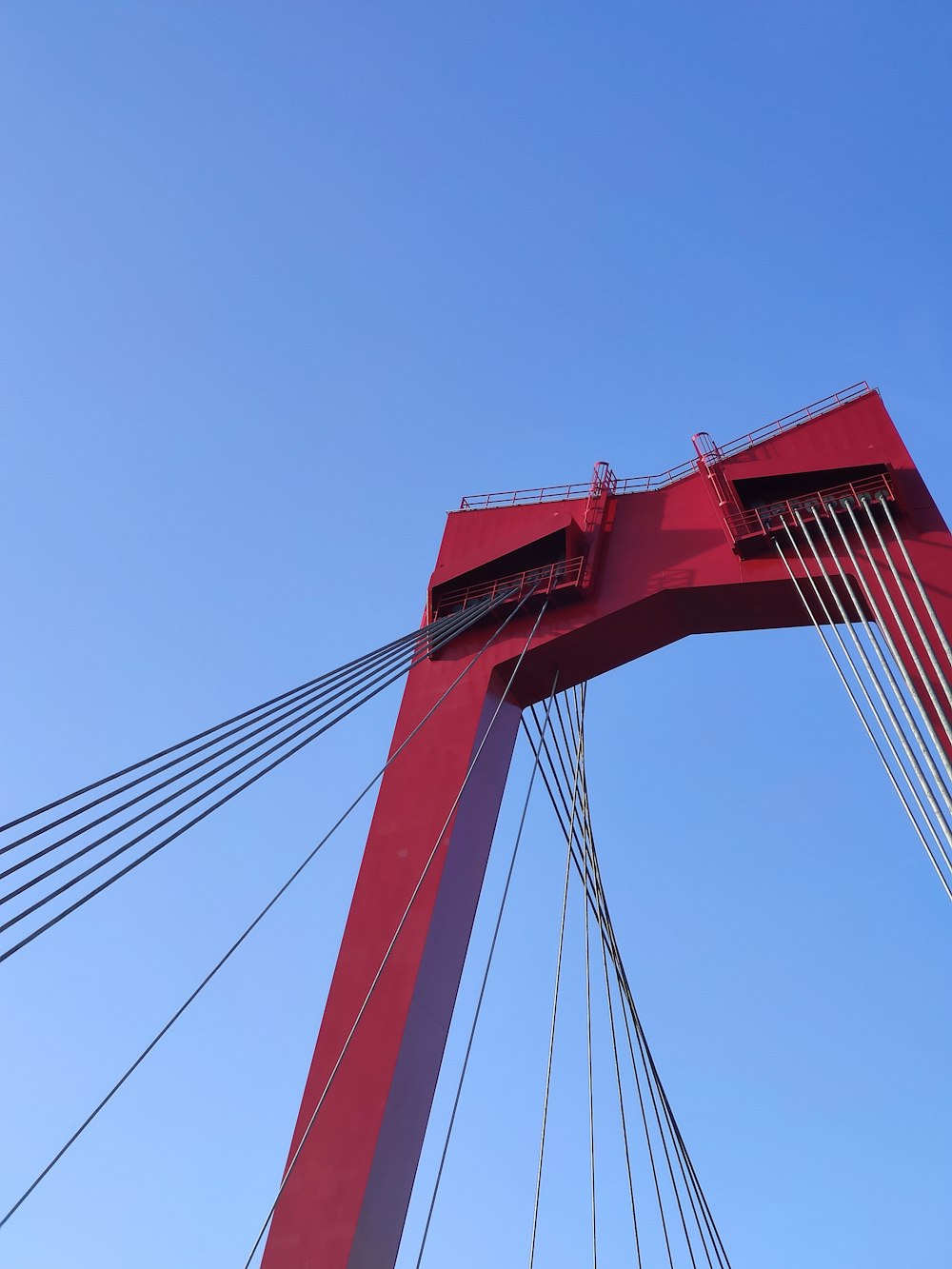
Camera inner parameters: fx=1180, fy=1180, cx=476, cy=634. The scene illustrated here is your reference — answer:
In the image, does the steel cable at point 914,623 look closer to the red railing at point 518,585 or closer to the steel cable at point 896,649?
the steel cable at point 896,649

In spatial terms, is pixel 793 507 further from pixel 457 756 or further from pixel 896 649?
pixel 457 756

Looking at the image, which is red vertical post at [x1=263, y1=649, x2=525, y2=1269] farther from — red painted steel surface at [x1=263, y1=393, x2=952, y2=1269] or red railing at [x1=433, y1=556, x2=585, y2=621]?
red railing at [x1=433, y1=556, x2=585, y2=621]

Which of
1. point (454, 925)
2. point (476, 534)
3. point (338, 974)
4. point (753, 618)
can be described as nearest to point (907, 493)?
point (753, 618)

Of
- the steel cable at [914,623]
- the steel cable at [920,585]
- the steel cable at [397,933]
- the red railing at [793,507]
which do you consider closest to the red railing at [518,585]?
the steel cable at [397,933]

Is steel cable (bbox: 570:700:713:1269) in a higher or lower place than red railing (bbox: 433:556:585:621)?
lower

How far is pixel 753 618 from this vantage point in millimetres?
12453

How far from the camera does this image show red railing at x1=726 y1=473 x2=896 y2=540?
Answer: 1167 centimetres

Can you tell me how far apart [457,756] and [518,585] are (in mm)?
2148

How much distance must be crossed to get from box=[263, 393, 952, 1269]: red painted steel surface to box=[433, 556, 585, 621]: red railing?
0.26m

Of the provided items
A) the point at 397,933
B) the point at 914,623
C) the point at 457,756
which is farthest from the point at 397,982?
the point at 914,623

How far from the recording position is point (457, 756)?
11484 mm

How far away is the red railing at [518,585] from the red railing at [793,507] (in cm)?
167

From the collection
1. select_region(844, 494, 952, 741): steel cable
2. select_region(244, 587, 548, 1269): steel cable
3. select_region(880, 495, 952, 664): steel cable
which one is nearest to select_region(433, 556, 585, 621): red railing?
select_region(244, 587, 548, 1269): steel cable

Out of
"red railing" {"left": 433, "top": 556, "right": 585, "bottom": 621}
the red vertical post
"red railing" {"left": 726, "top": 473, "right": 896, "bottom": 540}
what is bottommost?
the red vertical post
